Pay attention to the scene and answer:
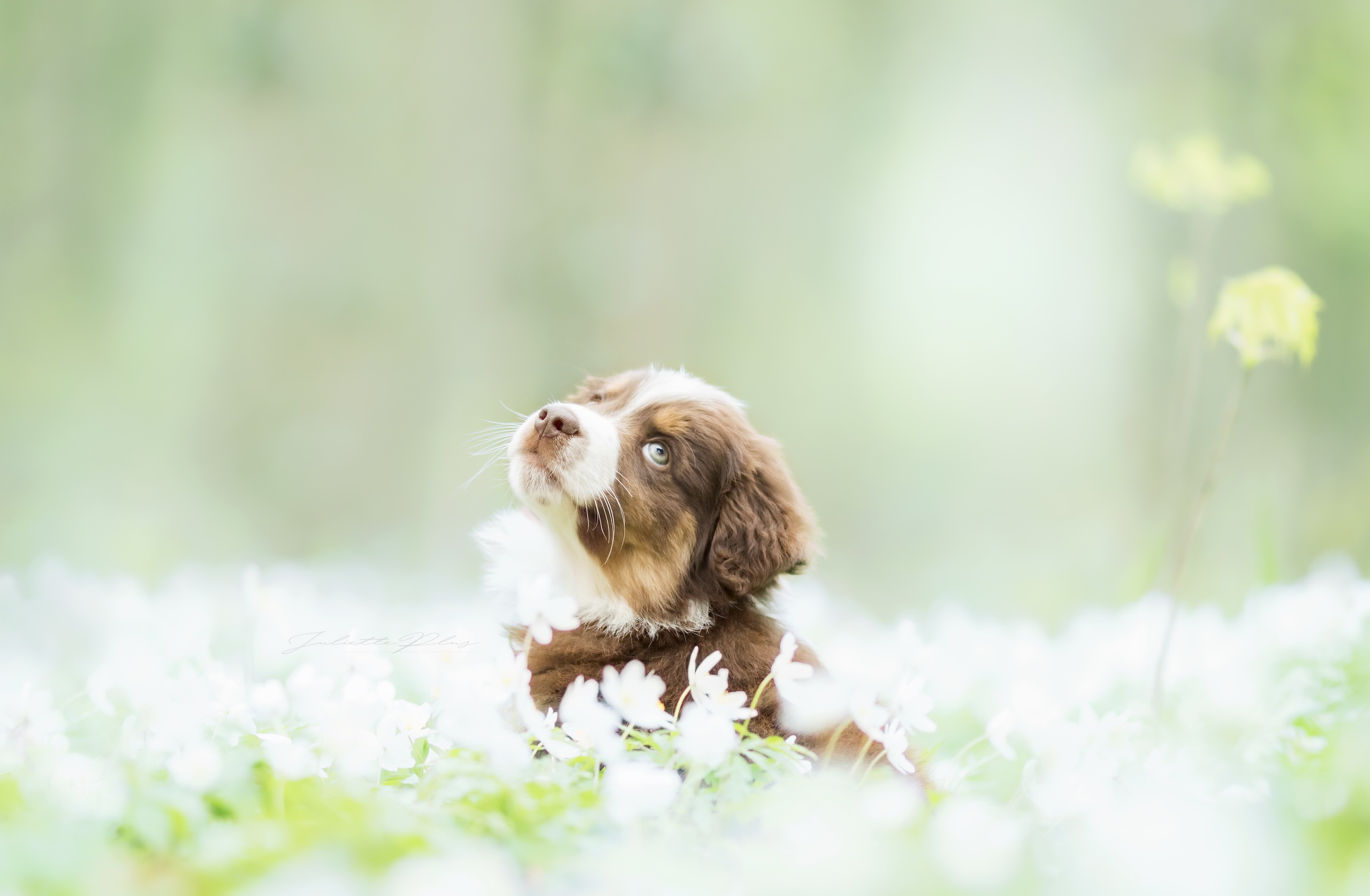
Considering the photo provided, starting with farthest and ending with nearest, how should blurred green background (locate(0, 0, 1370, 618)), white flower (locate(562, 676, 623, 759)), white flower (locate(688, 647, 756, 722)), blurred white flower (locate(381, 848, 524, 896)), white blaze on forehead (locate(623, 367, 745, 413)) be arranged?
blurred green background (locate(0, 0, 1370, 618))
white blaze on forehead (locate(623, 367, 745, 413))
white flower (locate(688, 647, 756, 722))
white flower (locate(562, 676, 623, 759))
blurred white flower (locate(381, 848, 524, 896))

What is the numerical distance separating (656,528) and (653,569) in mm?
116

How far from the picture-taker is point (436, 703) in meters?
2.20

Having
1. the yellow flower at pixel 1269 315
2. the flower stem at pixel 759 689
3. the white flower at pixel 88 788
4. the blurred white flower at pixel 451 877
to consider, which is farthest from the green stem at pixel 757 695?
the yellow flower at pixel 1269 315

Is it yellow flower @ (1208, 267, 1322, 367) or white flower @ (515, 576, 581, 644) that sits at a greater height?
yellow flower @ (1208, 267, 1322, 367)

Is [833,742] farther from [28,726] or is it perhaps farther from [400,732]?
[28,726]

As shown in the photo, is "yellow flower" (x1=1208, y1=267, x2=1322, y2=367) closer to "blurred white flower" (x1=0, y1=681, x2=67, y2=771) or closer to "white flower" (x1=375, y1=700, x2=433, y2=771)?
"white flower" (x1=375, y1=700, x2=433, y2=771)

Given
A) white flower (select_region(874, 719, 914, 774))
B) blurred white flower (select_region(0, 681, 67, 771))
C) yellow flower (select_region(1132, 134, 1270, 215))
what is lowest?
blurred white flower (select_region(0, 681, 67, 771))

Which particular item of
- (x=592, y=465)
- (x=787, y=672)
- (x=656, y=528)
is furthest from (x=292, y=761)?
(x=656, y=528)

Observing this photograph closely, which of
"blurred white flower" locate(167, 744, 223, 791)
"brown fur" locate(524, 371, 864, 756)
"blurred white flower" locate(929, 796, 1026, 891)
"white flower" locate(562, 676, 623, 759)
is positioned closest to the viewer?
"blurred white flower" locate(929, 796, 1026, 891)

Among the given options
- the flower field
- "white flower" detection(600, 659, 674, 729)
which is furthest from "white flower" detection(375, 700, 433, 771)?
"white flower" detection(600, 659, 674, 729)

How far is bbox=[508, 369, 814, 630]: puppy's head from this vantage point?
3055 millimetres

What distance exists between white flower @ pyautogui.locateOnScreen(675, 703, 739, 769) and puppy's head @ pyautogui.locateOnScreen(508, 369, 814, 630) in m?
1.26

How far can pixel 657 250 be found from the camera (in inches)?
346

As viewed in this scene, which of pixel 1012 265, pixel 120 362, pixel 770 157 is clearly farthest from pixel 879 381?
pixel 120 362
